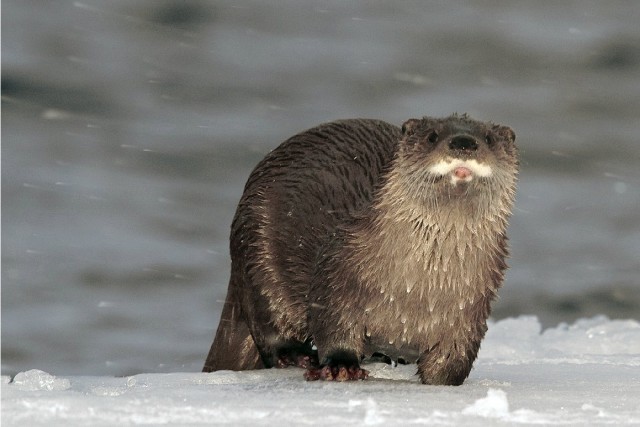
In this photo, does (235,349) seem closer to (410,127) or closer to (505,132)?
(410,127)

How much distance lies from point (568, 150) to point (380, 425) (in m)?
7.81

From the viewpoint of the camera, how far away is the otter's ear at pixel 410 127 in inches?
147

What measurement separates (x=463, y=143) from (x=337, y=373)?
75 cm

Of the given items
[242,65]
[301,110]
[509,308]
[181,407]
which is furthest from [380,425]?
[242,65]

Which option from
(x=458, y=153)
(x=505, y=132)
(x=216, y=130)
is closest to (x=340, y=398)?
(x=458, y=153)

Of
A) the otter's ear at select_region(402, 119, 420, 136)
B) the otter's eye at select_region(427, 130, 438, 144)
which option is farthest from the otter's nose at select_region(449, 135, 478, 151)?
the otter's ear at select_region(402, 119, 420, 136)

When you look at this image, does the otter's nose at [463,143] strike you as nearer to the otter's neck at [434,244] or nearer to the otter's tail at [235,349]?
the otter's neck at [434,244]

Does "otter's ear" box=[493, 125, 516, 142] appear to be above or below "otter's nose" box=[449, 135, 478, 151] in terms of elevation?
above

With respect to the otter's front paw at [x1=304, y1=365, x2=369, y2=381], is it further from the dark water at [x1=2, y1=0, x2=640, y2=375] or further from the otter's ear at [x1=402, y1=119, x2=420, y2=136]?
the dark water at [x1=2, y1=0, x2=640, y2=375]

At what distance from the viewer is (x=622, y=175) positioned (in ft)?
32.0

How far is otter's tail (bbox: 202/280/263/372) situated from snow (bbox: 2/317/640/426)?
1.21ft

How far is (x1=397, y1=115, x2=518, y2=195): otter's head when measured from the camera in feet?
11.4

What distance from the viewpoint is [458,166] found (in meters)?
3.47

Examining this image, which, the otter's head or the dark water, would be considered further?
the dark water
